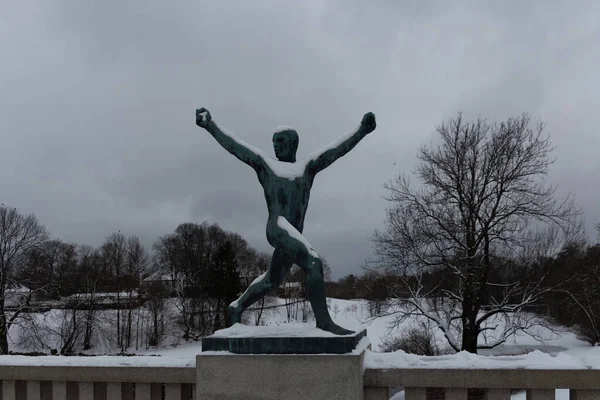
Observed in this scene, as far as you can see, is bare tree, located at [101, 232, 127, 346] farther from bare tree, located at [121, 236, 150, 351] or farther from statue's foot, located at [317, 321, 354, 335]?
statue's foot, located at [317, 321, 354, 335]

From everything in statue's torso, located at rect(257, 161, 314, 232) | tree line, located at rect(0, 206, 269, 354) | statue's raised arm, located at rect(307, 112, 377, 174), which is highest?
statue's raised arm, located at rect(307, 112, 377, 174)

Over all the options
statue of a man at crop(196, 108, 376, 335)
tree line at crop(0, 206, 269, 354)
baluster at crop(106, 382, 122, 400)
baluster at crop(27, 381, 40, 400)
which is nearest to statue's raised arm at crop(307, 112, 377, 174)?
statue of a man at crop(196, 108, 376, 335)

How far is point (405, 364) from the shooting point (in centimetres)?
509

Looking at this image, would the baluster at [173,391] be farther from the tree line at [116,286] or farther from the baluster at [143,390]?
the tree line at [116,286]

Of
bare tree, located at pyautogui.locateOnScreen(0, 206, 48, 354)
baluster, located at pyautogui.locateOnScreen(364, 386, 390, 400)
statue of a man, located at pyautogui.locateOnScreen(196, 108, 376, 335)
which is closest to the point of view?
baluster, located at pyautogui.locateOnScreen(364, 386, 390, 400)

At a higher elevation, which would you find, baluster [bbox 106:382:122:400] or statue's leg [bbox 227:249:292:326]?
statue's leg [bbox 227:249:292:326]

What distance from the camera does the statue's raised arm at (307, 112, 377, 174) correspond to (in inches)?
224

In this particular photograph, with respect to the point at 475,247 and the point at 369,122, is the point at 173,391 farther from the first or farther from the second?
the point at 475,247

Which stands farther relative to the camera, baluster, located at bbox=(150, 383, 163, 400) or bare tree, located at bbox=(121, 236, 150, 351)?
bare tree, located at bbox=(121, 236, 150, 351)

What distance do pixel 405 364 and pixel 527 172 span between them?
18.9 metres

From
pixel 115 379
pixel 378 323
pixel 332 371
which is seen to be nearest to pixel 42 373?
pixel 115 379

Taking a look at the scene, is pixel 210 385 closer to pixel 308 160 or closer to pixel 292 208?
pixel 292 208

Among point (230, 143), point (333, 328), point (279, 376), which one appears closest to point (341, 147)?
point (230, 143)

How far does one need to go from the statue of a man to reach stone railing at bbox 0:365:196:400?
902 millimetres
